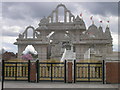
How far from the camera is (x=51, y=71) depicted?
10.9 m

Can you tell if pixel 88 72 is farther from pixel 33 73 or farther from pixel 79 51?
pixel 79 51

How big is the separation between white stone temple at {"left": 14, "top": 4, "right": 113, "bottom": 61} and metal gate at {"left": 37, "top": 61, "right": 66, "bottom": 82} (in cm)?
1727

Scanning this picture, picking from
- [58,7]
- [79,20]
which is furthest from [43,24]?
[79,20]

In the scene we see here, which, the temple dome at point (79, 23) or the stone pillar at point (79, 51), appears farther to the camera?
the temple dome at point (79, 23)

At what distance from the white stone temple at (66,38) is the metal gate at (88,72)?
1711cm

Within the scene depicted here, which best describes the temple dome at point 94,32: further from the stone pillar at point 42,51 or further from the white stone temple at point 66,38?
the stone pillar at point 42,51

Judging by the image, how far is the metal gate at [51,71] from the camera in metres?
10.9

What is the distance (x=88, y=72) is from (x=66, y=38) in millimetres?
21480

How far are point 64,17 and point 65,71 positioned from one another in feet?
69.3

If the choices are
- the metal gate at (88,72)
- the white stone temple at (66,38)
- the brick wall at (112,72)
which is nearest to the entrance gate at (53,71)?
the metal gate at (88,72)

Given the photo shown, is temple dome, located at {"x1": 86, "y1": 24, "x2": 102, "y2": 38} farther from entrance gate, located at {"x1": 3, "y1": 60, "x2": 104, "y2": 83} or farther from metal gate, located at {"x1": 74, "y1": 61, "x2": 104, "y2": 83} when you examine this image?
entrance gate, located at {"x1": 3, "y1": 60, "x2": 104, "y2": 83}

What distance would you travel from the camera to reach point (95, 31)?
99.3ft

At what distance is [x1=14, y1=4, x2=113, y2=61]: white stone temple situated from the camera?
29.0 meters

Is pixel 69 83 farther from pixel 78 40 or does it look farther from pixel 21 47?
pixel 21 47
